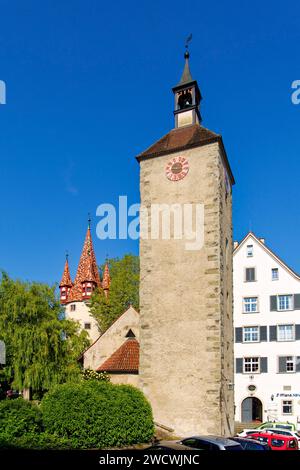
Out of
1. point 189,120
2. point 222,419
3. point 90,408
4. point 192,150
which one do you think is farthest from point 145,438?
point 189,120

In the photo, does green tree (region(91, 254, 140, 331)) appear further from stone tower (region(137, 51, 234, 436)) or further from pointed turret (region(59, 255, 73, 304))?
stone tower (region(137, 51, 234, 436))

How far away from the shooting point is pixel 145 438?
1803 centimetres

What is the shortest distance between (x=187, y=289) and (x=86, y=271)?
40138 mm

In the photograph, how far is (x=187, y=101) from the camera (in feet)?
94.0

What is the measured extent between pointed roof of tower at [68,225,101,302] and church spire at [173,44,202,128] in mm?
36373

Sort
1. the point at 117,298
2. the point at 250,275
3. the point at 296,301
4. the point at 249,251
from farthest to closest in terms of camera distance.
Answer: the point at 117,298, the point at 249,251, the point at 250,275, the point at 296,301

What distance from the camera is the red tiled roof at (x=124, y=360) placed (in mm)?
24719

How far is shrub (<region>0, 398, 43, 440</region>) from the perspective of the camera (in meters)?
13.8

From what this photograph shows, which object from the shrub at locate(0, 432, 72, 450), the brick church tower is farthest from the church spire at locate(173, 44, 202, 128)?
the brick church tower

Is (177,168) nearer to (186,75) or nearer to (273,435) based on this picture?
(186,75)

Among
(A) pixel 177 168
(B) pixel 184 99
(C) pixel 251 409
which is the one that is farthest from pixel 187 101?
(C) pixel 251 409

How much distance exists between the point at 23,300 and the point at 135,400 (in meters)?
10.1

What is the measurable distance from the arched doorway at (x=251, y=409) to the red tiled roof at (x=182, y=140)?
16.4 meters
